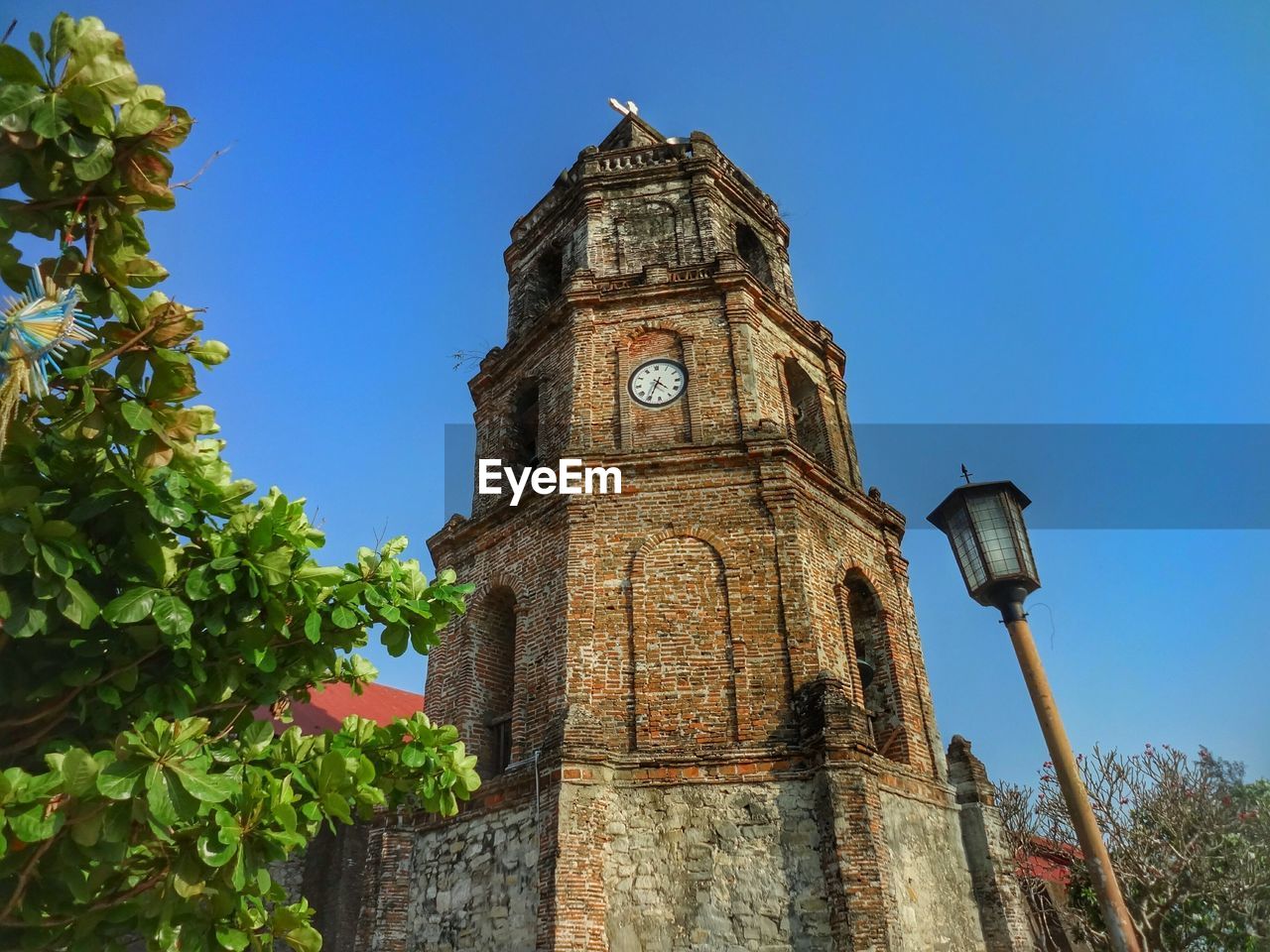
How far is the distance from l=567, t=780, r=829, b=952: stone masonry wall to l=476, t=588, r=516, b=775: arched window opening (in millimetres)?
2598

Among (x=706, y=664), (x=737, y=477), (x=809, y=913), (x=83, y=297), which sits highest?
(x=737, y=477)

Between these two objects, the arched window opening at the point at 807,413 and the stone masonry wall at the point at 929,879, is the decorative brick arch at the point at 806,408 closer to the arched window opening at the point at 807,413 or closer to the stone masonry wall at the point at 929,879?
the arched window opening at the point at 807,413

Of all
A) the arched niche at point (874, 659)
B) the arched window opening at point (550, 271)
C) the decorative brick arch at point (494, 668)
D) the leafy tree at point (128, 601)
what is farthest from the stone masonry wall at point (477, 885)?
the arched window opening at point (550, 271)

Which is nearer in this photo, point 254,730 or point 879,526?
point 254,730

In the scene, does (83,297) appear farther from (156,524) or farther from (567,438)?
(567,438)

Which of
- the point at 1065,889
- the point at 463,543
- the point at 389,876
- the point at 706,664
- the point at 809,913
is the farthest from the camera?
the point at 1065,889

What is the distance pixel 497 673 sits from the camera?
12883mm

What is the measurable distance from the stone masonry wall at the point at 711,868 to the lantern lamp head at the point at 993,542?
15.5 feet

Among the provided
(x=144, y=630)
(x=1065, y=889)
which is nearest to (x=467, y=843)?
(x=144, y=630)

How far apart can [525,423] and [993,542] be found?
34.1ft

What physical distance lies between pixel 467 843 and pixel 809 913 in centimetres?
427

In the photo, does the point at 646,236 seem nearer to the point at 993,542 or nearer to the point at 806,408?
the point at 806,408

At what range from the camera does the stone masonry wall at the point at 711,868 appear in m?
9.16

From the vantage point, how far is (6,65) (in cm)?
327
